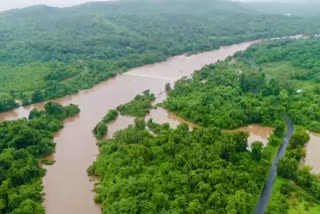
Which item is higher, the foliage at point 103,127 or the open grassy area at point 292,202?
the foliage at point 103,127

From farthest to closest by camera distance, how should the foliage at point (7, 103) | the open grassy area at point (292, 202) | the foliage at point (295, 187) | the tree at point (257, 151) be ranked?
the foliage at point (7, 103) < the tree at point (257, 151) < the foliage at point (295, 187) < the open grassy area at point (292, 202)

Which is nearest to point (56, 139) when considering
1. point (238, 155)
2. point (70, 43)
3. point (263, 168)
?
point (238, 155)

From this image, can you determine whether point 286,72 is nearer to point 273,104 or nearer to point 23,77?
point 273,104

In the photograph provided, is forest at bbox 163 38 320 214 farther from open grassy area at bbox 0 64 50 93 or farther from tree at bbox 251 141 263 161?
open grassy area at bbox 0 64 50 93

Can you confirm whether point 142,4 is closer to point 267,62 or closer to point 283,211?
point 267,62

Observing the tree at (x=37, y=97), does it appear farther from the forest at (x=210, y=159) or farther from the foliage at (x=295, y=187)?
the foliage at (x=295, y=187)

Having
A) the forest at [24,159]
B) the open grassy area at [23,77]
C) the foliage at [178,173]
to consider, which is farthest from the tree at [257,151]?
the open grassy area at [23,77]

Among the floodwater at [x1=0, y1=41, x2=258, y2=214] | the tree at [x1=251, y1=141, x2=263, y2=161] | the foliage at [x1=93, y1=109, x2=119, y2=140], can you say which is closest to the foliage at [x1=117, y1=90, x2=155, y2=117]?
the floodwater at [x1=0, y1=41, x2=258, y2=214]
